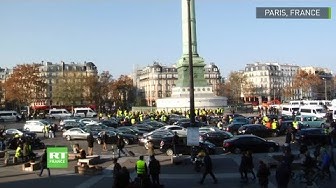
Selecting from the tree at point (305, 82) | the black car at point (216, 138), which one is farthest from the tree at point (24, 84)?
the black car at point (216, 138)

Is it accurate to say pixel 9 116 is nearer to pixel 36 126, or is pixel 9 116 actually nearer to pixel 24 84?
pixel 24 84

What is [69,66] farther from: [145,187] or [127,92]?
[145,187]

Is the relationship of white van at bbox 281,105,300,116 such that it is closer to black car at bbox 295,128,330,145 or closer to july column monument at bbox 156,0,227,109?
july column monument at bbox 156,0,227,109

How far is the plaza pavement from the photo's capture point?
22391 millimetres

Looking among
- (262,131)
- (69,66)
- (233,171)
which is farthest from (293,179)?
(69,66)

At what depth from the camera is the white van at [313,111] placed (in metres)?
63.6

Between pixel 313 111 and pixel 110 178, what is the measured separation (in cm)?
4559

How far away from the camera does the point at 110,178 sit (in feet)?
80.0

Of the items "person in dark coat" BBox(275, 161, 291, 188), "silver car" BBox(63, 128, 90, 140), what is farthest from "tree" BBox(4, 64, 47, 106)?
"person in dark coat" BBox(275, 161, 291, 188)

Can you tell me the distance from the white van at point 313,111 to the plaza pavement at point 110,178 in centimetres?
3685

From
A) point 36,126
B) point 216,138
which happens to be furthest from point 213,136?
point 36,126

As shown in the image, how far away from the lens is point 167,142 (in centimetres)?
3306

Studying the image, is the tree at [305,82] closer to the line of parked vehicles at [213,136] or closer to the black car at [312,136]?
the line of parked vehicles at [213,136]

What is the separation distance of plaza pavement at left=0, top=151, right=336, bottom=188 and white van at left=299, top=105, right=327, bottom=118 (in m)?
36.8
